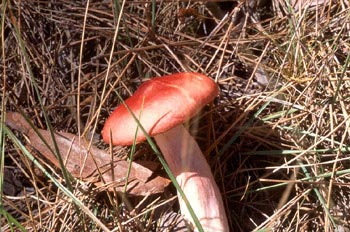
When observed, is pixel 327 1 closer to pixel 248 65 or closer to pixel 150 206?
pixel 248 65

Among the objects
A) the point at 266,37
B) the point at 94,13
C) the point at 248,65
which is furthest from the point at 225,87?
the point at 94,13

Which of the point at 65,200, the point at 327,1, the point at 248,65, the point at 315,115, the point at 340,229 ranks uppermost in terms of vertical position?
the point at 327,1

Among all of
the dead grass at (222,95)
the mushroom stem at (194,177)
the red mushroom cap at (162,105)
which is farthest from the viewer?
the dead grass at (222,95)

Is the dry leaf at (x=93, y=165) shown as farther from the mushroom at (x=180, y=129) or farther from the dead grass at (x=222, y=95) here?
the mushroom at (x=180, y=129)

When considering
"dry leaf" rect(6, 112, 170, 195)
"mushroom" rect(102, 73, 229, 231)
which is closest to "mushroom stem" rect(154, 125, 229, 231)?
"mushroom" rect(102, 73, 229, 231)

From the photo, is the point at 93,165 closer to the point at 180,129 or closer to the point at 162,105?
the point at 180,129

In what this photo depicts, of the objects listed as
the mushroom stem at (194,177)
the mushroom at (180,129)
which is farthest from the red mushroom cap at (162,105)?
the mushroom stem at (194,177)

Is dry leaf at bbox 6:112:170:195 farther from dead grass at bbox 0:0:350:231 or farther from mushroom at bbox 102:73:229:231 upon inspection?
mushroom at bbox 102:73:229:231
